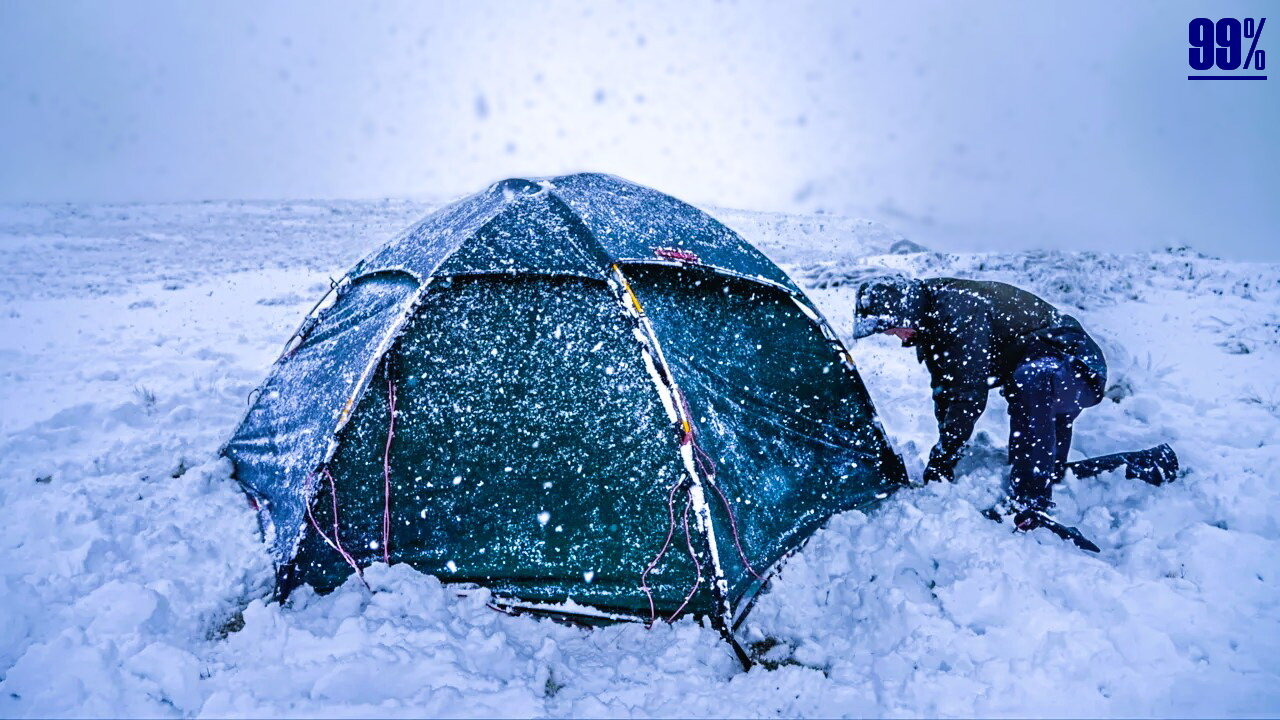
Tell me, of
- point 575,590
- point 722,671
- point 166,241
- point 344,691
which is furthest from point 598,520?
point 166,241

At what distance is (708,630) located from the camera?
2.97m

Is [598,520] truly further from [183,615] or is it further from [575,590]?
[183,615]

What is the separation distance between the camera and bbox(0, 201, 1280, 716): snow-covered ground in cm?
240

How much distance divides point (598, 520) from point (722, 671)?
89cm

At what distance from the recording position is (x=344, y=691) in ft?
7.73

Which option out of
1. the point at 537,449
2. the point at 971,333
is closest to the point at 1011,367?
the point at 971,333

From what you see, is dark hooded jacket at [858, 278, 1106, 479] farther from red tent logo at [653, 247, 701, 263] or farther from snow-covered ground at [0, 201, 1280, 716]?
red tent logo at [653, 247, 701, 263]

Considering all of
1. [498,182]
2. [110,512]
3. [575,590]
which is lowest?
[575,590]

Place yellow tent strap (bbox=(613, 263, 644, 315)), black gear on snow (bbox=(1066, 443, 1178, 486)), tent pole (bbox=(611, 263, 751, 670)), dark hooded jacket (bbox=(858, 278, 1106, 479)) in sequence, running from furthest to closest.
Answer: black gear on snow (bbox=(1066, 443, 1178, 486)), dark hooded jacket (bbox=(858, 278, 1106, 479)), yellow tent strap (bbox=(613, 263, 644, 315)), tent pole (bbox=(611, 263, 751, 670))

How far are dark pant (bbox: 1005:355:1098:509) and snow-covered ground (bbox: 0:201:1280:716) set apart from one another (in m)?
0.29

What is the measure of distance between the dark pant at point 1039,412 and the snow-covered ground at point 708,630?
Answer: 290 mm

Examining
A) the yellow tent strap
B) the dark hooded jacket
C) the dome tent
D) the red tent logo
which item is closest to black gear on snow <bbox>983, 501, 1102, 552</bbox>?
the dark hooded jacket

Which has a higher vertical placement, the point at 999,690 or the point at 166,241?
the point at 166,241

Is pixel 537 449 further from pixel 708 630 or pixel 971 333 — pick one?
pixel 971 333
